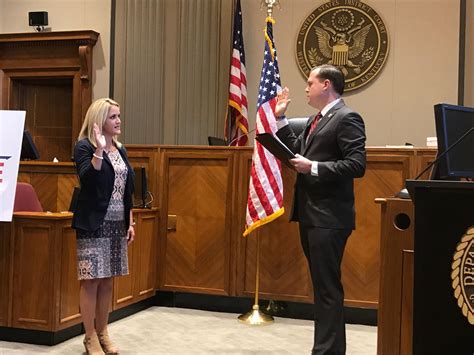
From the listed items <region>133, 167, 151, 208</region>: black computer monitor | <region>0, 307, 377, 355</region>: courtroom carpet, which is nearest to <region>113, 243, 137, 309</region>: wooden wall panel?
<region>0, 307, 377, 355</region>: courtroom carpet

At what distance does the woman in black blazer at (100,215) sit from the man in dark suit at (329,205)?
103cm

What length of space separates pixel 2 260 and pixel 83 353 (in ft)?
2.56

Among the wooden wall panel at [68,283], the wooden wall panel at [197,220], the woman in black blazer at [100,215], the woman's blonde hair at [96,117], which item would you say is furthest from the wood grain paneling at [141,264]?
the woman's blonde hair at [96,117]

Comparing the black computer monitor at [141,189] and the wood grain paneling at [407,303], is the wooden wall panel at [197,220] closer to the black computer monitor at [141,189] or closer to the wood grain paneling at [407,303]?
the black computer monitor at [141,189]

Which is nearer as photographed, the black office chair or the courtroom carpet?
the courtroom carpet

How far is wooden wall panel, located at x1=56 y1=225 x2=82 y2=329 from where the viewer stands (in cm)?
392

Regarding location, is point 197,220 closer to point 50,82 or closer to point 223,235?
point 223,235

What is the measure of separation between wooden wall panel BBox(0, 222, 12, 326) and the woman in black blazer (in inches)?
25.5

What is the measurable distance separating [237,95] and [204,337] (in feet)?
10.1

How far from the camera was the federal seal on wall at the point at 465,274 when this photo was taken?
1762 mm

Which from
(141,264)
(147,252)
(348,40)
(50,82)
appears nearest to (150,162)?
(147,252)

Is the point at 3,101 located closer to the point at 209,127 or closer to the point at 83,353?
the point at 209,127

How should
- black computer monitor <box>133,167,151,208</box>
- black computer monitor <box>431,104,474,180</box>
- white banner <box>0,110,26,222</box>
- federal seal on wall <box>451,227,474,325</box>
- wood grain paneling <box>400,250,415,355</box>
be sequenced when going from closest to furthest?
federal seal on wall <box>451,227,474,325</box>, wood grain paneling <box>400,250,415,355</box>, black computer monitor <box>431,104,474,180</box>, white banner <box>0,110,26,222</box>, black computer monitor <box>133,167,151,208</box>

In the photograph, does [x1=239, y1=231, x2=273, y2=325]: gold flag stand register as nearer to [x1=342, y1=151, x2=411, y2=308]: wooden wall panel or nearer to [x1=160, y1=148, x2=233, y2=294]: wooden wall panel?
[x1=160, y1=148, x2=233, y2=294]: wooden wall panel
